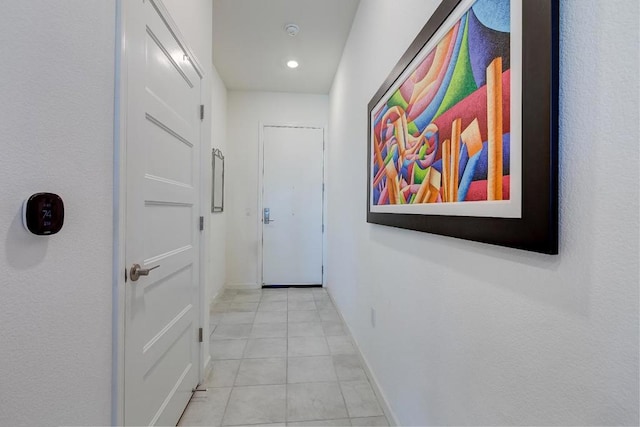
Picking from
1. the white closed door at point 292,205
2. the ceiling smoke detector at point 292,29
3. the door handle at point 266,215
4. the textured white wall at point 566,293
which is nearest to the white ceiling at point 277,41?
the ceiling smoke detector at point 292,29

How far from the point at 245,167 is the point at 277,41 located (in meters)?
1.71

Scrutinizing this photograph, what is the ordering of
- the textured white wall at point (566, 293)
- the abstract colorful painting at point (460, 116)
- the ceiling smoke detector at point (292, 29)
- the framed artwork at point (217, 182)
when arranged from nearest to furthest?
the textured white wall at point (566, 293), the abstract colorful painting at point (460, 116), the ceiling smoke detector at point (292, 29), the framed artwork at point (217, 182)

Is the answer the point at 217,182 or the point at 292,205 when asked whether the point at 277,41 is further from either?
the point at 292,205

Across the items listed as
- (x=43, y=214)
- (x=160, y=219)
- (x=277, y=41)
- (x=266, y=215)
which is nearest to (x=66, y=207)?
(x=43, y=214)

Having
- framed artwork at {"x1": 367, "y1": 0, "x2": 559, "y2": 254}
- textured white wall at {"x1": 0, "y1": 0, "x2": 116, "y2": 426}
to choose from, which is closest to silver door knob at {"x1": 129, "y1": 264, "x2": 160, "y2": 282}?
textured white wall at {"x1": 0, "y1": 0, "x2": 116, "y2": 426}

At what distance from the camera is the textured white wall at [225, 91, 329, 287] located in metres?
4.02

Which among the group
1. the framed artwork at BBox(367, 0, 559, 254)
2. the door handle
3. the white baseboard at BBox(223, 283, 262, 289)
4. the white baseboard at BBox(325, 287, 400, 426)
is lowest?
the white baseboard at BBox(325, 287, 400, 426)

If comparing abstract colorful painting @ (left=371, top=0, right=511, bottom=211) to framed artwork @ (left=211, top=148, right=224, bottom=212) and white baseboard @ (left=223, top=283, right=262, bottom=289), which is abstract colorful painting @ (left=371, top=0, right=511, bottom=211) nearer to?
framed artwork @ (left=211, top=148, right=224, bottom=212)

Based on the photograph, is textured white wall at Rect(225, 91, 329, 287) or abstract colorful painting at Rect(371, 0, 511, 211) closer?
abstract colorful painting at Rect(371, 0, 511, 211)

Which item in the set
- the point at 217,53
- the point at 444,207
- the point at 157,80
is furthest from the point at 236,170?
the point at 444,207

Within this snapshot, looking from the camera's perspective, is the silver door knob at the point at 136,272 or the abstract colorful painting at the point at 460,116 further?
the silver door knob at the point at 136,272

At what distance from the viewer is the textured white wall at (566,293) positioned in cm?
48

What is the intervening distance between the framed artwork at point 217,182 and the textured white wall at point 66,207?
2.37 m

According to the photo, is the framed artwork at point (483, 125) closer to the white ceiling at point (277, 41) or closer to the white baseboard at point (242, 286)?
the white ceiling at point (277, 41)
